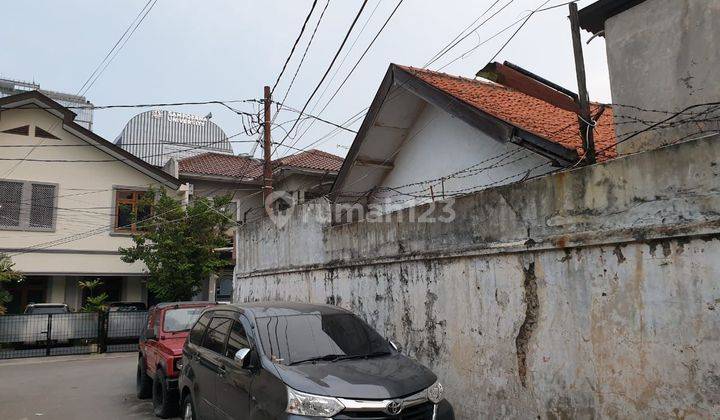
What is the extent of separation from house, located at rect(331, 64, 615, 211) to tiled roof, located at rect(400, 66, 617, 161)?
2 cm

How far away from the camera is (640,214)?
172 inches

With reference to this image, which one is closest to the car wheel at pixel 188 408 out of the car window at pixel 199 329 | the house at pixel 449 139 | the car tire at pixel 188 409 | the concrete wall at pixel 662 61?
the car tire at pixel 188 409

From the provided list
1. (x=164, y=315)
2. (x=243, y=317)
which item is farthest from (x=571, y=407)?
(x=164, y=315)

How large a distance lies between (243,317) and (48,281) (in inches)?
A: 743

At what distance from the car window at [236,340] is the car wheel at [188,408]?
1.23m

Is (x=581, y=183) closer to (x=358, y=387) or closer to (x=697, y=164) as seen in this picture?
(x=697, y=164)

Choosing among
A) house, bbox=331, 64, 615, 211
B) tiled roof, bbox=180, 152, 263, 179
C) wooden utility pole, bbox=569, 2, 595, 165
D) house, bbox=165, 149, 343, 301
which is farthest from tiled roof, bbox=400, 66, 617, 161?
tiled roof, bbox=180, 152, 263, 179

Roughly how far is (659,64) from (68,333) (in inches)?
727

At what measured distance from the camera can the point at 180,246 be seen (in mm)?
17375

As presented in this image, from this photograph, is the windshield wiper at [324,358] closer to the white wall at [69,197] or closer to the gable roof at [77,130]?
the white wall at [69,197]

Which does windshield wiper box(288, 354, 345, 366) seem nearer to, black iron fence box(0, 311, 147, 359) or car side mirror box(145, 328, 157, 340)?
car side mirror box(145, 328, 157, 340)

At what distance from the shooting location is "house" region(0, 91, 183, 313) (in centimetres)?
1889

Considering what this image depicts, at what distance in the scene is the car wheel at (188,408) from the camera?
19.7 ft

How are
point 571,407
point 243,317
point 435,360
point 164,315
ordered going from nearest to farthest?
1. point 571,407
2. point 243,317
3. point 435,360
4. point 164,315
